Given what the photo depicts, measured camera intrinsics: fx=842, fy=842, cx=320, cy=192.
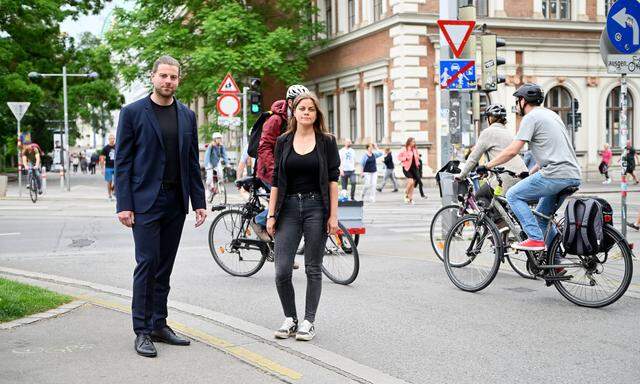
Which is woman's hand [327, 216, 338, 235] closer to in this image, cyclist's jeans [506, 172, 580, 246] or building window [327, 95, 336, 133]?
cyclist's jeans [506, 172, 580, 246]

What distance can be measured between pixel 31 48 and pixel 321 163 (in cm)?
4192

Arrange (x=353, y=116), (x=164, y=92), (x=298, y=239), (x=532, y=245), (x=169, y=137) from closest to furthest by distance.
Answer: (x=164, y=92) → (x=169, y=137) → (x=298, y=239) → (x=532, y=245) → (x=353, y=116)

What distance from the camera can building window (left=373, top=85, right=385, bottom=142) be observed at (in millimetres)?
33812

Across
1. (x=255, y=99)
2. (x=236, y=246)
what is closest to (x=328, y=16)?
(x=255, y=99)

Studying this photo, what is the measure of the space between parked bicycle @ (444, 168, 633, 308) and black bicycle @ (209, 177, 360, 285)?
1.12m

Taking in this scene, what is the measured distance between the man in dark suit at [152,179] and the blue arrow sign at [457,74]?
21.4 ft

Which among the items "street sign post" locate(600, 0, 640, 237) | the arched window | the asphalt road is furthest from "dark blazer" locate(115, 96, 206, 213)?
the arched window

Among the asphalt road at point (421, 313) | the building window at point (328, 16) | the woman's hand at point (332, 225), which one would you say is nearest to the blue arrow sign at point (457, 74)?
the asphalt road at point (421, 313)

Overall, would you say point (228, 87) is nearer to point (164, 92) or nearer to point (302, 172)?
point (302, 172)

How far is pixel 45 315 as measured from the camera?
22.4ft

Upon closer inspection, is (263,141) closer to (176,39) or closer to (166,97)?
(166,97)

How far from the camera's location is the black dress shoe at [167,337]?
5.95m

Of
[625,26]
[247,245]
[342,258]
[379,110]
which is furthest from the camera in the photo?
[379,110]

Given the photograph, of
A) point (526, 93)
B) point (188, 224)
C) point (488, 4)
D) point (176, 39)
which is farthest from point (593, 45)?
point (526, 93)
